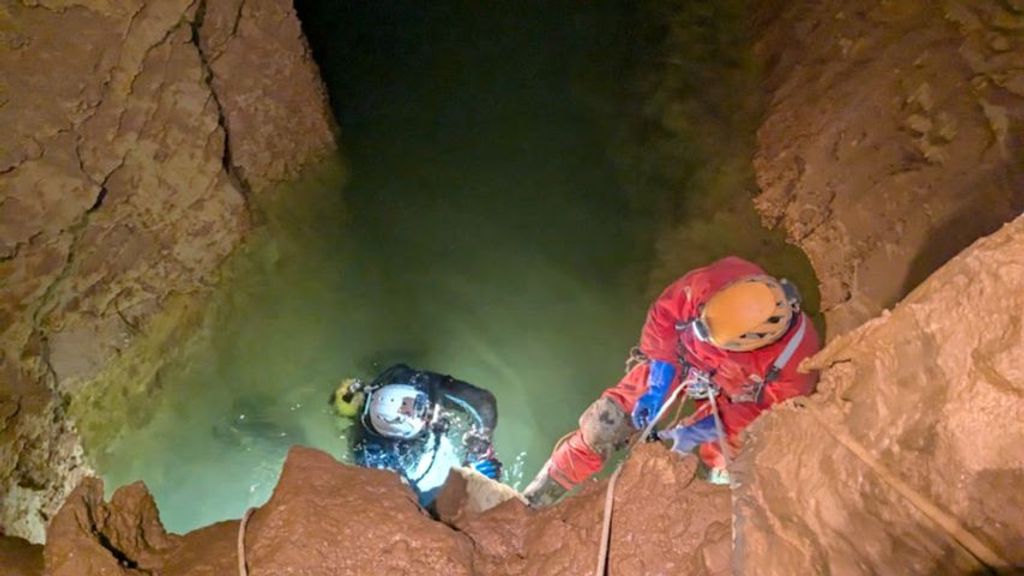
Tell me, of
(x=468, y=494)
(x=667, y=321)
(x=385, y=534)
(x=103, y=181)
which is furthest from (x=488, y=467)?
(x=103, y=181)

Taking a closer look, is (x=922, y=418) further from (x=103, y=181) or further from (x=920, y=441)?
(x=103, y=181)

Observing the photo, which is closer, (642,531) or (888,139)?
(642,531)

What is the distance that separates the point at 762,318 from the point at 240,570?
2360mm

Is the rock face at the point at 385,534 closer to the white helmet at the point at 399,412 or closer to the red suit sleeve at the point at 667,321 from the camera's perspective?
the white helmet at the point at 399,412

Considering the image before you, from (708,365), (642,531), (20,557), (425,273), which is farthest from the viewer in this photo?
(425,273)

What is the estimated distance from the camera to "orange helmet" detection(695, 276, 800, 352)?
3162 mm

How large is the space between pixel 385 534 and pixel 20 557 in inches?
55.9

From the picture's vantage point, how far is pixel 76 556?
2.31 metres

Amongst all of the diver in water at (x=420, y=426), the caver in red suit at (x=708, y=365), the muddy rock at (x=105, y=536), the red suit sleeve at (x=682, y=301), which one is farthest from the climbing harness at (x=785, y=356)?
the muddy rock at (x=105, y=536)

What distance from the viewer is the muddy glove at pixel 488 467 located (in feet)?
12.9

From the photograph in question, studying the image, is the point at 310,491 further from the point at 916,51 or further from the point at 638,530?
the point at 916,51

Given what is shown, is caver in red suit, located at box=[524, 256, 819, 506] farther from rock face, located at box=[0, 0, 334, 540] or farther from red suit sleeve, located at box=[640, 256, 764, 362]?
rock face, located at box=[0, 0, 334, 540]

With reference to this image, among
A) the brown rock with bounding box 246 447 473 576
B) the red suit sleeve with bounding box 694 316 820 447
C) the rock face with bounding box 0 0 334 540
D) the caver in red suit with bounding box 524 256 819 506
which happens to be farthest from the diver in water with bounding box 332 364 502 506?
the rock face with bounding box 0 0 334 540

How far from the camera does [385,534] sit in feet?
8.07
